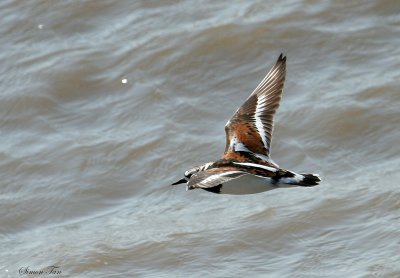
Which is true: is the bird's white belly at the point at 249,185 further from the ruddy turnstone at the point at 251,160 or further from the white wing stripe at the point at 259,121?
the white wing stripe at the point at 259,121

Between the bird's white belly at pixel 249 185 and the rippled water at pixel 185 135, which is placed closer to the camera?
the bird's white belly at pixel 249 185

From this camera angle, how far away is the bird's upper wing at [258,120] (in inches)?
247

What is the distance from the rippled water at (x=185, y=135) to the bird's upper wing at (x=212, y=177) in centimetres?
109

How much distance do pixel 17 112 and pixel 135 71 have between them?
1.17 metres

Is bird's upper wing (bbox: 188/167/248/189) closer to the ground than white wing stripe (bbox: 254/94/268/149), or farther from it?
closer to the ground

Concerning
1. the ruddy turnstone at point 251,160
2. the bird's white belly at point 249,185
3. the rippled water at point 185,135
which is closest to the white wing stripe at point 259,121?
the ruddy turnstone at point 251,160

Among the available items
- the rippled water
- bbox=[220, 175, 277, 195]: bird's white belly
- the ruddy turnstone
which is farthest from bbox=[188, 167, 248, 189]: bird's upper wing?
the rippled water

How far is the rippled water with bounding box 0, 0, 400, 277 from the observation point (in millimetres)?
6742

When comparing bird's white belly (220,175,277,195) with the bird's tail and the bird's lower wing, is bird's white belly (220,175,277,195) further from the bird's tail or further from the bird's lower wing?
the bird's lower wing

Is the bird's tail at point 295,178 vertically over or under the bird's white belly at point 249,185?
over

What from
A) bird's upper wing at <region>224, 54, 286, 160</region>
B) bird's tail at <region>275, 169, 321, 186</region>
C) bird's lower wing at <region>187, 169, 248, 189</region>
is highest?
bird's upper wing at <region>224, 54, 286, 160</region>

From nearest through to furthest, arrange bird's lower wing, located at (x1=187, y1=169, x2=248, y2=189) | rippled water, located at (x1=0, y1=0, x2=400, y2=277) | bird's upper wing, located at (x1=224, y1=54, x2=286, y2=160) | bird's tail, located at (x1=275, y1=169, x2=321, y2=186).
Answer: bird's lower wing, located at (x1=187, y1=169, x2=248, y2=189) → bird's tail, located at (x1=275, y1=169, x2=321, y2=186) → bird's upper wing, located at (x1=224, y1=54, x2=286, y2=160) → rippled water, located at (x1=0, y1=0, x2=400, y2=277)

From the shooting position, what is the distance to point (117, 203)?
760cm

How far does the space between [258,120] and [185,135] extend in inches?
67.6
